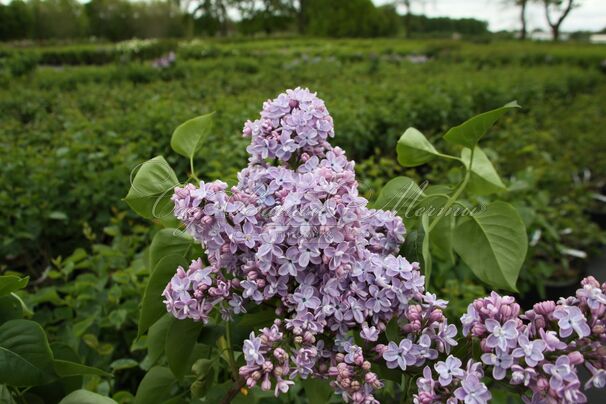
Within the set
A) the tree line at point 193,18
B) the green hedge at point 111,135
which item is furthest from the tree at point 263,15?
the green hedge at point 111,135

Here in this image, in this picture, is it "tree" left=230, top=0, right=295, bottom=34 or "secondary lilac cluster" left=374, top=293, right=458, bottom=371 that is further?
"tree" left=230, top=0, right=295, bottom=34

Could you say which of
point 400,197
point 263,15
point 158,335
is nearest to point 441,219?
point 400,197

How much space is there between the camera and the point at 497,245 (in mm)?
907

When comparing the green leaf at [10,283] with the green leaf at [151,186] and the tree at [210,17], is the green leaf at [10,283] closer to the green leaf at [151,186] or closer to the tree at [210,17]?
the green leaf at [151,186]

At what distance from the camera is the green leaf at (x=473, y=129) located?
33.8 inches

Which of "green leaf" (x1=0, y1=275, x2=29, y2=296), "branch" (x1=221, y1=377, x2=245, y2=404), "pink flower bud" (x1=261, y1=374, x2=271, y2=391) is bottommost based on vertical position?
"branch" (x1=221, y1=377, x2=245, y2=404)

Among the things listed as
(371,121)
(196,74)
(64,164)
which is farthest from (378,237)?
(196,74)

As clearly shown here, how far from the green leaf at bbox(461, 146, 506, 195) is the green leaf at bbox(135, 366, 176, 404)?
627 millimetres

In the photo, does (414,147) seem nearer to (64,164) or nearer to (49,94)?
(64,164)

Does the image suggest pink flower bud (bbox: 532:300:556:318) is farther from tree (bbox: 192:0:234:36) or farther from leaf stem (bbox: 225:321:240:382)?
tree (bbox: 192:0:234:36)

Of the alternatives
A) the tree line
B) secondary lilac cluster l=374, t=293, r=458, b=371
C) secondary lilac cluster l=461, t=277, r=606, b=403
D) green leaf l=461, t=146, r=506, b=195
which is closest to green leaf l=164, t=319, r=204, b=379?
secondary lilac cluster l=374, t=293, r=458, b=371

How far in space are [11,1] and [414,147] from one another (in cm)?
4952

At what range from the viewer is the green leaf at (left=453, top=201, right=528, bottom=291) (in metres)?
0.89

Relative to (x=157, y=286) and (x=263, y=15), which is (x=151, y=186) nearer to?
(x=157, y=286)
